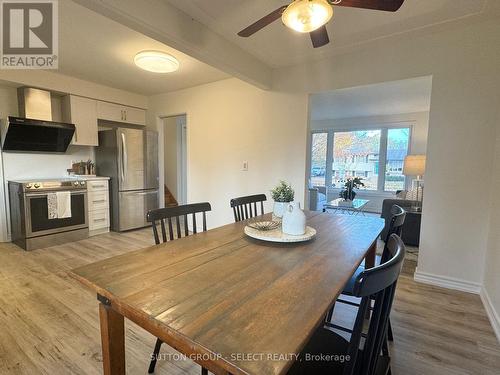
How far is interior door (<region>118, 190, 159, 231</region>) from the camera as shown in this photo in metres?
4.28

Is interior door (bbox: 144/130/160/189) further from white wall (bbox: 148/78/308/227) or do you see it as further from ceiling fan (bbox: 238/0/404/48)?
ceiling fan (bbox: 238/0/404/48)

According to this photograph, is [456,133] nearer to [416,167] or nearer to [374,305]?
[416,167]

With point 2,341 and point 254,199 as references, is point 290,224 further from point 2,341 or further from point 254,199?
point 2,341

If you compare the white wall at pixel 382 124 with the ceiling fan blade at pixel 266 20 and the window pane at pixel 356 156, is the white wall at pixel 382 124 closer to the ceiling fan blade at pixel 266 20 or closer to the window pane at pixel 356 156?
the window pane at pixel 356 156

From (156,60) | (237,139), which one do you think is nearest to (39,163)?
(156,60)

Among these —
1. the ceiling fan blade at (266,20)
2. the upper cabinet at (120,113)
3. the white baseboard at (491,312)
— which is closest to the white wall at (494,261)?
the white baseboard at (491,312)

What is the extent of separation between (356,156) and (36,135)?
681cm

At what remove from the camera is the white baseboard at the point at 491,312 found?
177 cm

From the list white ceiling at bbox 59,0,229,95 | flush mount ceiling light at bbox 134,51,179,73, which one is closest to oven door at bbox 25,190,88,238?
white ceiling at bbox 59,0,229,95

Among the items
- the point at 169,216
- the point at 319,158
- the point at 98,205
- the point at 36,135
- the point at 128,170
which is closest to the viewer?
the point at 169,216

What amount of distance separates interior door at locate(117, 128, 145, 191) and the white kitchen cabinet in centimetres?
45

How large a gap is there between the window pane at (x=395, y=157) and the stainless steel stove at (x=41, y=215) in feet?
21.7

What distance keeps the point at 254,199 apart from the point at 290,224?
34.5 inches

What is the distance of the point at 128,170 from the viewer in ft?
14.0
